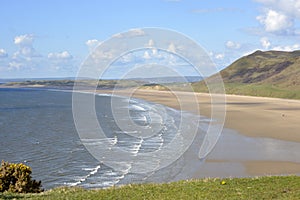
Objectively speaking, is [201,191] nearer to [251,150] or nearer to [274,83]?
[251,150]

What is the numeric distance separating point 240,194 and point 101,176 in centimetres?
1443

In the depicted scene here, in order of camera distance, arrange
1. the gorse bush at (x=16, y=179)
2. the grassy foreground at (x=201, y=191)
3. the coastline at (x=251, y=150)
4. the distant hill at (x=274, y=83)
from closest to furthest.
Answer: the grassy foreground at (x=201, y=191) < the gorse bush at (x=16, y=179) < the coastline at (x=251, y=150) < the distant hill at (x=274, y=83)

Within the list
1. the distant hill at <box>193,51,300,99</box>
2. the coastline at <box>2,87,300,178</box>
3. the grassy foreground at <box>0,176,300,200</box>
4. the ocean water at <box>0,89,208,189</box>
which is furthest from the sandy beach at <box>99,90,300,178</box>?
the distant hill at <box>193,51,300,99</box>

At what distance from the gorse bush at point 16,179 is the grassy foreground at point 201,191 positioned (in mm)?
2329

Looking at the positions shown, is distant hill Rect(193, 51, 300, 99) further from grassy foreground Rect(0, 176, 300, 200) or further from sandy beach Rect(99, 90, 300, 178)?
grassy foreground Rect(0, 176, 300, 200)

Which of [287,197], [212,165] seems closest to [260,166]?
[212,165]

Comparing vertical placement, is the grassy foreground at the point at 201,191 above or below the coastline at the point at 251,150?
above

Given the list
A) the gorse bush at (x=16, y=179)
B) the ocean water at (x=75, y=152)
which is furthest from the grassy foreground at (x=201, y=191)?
the ocean water at (x=75, y=152)

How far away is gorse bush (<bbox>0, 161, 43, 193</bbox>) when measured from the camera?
49.6 ft

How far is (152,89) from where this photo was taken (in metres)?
181

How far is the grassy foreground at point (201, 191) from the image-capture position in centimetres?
1209

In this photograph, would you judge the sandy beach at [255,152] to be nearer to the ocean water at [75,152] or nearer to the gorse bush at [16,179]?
the ocean water at [75,152]

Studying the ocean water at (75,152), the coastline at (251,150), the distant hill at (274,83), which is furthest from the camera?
the distant hill at (274,83)

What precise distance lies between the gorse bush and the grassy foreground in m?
2.33
